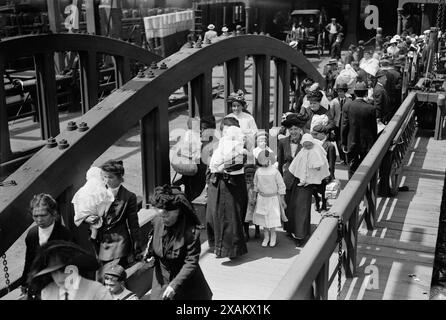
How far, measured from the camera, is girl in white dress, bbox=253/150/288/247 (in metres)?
6.43

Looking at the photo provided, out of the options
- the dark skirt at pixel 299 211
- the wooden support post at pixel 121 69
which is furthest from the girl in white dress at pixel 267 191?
the wooden support post at pixel 121 69

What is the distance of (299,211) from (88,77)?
19.3 ft

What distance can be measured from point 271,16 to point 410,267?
25653mm

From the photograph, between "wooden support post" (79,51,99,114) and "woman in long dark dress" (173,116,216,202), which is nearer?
"woman in long dark dress" (173,116,216,202)

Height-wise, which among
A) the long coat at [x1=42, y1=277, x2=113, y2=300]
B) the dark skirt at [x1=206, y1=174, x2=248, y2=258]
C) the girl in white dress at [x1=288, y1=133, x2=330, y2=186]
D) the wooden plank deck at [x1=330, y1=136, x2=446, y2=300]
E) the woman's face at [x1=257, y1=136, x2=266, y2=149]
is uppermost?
the woman's face at [x1=257, y1=136, x2=266, y2=149]

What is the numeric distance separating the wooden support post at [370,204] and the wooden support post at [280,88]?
17.1ft

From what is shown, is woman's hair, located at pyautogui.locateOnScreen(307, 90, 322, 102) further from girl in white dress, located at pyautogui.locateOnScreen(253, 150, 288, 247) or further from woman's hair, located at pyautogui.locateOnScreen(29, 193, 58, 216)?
woman's hair, located at pyautogui.locateOnScreen(29, 193, 58, 216)

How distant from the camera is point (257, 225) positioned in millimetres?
6680

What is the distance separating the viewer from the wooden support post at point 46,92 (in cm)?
1034

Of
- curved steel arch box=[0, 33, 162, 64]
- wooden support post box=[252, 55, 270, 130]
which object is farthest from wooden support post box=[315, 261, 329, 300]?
curved steel arch box=[0, 33, 162, 64]

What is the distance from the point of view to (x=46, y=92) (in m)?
10.4

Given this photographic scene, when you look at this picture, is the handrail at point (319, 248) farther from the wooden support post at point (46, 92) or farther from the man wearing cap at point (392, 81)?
the wooden support post at point (46, 92)

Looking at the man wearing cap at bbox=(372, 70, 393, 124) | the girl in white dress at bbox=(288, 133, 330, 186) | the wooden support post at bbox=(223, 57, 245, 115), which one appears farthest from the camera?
the man wearing cap at bbox=(372, 70, 393, 124)

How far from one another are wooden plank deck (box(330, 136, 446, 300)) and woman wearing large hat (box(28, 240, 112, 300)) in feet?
7.96
